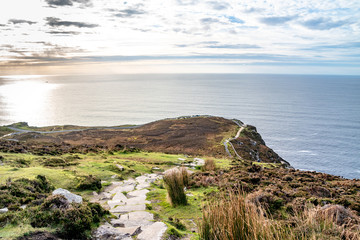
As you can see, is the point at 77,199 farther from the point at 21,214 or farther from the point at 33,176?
the point at 33,176

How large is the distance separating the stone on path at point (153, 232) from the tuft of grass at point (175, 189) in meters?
2.18

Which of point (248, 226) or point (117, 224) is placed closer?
point (248, 226)

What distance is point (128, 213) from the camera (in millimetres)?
7113

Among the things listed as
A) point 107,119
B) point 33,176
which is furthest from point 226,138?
point 107,119

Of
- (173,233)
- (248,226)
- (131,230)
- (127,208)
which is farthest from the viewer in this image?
(127,208)

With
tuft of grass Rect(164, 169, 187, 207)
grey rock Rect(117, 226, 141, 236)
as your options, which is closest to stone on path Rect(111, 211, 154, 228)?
grey rock Rect(117, 226, 141, 236)

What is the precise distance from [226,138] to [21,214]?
1778 inches

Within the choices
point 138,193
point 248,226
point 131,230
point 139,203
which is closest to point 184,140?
point 138,193

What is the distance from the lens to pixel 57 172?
10719 millimetres

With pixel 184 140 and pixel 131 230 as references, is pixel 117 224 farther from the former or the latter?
pixel 184 140

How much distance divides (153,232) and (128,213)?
1.80 m

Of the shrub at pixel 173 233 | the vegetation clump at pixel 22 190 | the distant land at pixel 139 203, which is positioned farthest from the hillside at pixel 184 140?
the shrub at pixel 173 233

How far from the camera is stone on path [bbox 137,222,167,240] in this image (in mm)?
5320

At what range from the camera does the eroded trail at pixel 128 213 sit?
538 cm
